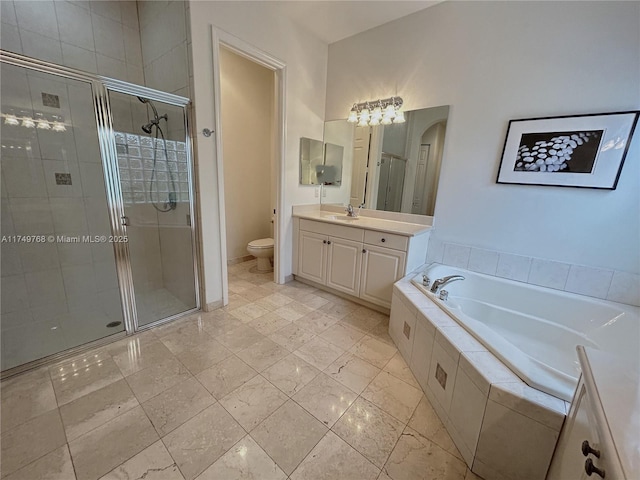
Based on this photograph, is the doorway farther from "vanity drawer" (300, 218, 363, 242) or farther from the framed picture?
the framed picture

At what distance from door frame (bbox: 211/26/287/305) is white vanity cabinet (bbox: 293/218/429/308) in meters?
0.24

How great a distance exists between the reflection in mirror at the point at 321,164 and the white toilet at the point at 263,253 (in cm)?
93

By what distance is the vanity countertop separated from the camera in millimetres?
2307

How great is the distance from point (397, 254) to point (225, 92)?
286 centimetres

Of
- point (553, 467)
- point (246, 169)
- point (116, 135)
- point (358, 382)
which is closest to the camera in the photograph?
point (553, 467)

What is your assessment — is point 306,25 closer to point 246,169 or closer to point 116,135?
point 246,169

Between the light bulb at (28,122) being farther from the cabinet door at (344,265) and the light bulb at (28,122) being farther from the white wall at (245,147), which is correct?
the cabinet door at (344,265)

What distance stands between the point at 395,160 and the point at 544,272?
160 centimetres

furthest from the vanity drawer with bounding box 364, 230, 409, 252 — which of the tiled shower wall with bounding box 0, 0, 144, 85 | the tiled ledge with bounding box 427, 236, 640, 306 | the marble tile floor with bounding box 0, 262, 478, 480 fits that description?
the tiled shower wall with bounding box 0, 0, 144, 85

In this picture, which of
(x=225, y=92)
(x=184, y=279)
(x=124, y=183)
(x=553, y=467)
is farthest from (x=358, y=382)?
(x=225, y=92)

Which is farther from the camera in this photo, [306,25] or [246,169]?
[246,169]

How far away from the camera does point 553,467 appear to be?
92 cm

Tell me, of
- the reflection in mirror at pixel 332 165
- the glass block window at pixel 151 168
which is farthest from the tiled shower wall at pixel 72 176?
the reflection in mirror at pixel 332 165

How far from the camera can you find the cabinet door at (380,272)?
2301 millimetres
